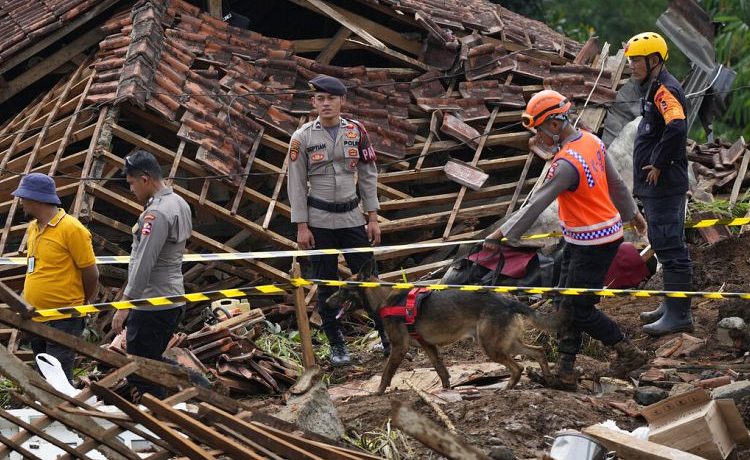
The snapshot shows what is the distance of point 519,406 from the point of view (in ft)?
24.0

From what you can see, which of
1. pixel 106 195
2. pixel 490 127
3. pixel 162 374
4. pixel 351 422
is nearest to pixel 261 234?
pixel 106 195

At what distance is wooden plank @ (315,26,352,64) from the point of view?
43.5 ft

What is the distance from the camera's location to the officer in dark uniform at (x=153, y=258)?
7.31m

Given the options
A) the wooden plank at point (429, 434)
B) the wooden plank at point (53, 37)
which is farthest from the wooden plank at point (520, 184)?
the wooden plank at point (429, 434)

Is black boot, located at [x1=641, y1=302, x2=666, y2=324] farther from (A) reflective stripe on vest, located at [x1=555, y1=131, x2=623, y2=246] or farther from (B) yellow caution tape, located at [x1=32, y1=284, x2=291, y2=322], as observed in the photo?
(B) yellow caution tape, located at [x1=32, y1=284, x2=291, y2=322]

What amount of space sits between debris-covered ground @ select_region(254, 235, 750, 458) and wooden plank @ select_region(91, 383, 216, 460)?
1.88 metres

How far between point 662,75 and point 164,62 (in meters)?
5.37

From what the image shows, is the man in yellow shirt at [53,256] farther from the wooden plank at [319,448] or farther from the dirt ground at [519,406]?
the wooden plank at [319,448]

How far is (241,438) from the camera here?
556 cm

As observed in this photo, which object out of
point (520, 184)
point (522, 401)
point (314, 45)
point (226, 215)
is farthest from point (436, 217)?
point (522, 401)

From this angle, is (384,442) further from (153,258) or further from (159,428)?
(159,428)

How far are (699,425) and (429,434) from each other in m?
2.53

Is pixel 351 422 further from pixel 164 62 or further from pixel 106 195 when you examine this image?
pixel 164 62

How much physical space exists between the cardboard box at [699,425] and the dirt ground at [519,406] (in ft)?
1.00
